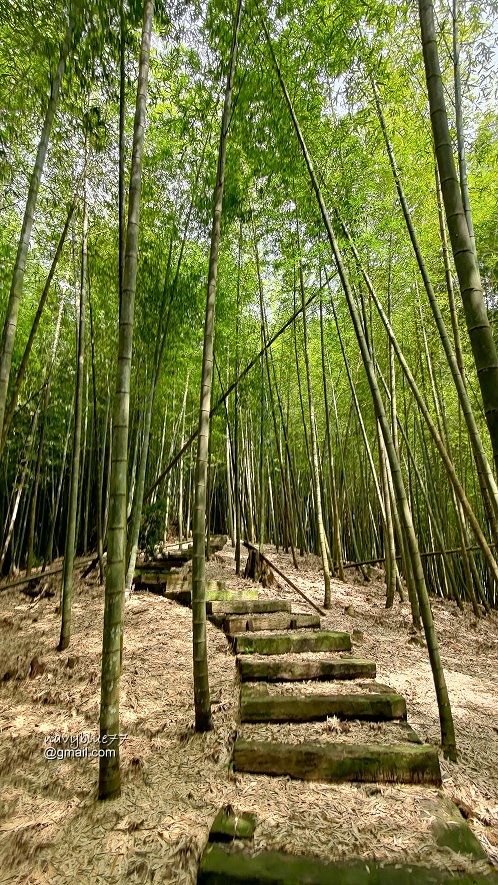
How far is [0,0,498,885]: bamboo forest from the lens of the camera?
1355 millimetres

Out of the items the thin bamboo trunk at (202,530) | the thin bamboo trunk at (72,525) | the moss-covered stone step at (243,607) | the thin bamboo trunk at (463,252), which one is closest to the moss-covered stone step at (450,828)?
the thin bamboo trunk at (202,530)

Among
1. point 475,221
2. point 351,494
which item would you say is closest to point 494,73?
point 475,221

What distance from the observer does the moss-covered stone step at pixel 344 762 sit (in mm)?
1599

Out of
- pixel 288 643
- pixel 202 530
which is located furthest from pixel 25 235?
pixel 288 643

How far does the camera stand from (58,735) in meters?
1.93

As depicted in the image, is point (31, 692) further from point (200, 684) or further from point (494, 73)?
point (494, 73)

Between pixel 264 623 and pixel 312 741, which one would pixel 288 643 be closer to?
pixel 264 623

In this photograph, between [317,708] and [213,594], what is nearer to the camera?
[317,708]

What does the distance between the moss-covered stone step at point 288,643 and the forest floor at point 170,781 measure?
0.51 feet

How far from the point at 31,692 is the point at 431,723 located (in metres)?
2.21

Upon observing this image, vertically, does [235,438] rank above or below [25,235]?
below

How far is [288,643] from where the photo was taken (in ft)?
8.46

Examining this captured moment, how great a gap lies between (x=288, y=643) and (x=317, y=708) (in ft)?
→ 2.01

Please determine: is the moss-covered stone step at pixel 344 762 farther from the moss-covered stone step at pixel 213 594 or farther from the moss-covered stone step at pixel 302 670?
the moss-covered stone step at pixel 213 594
